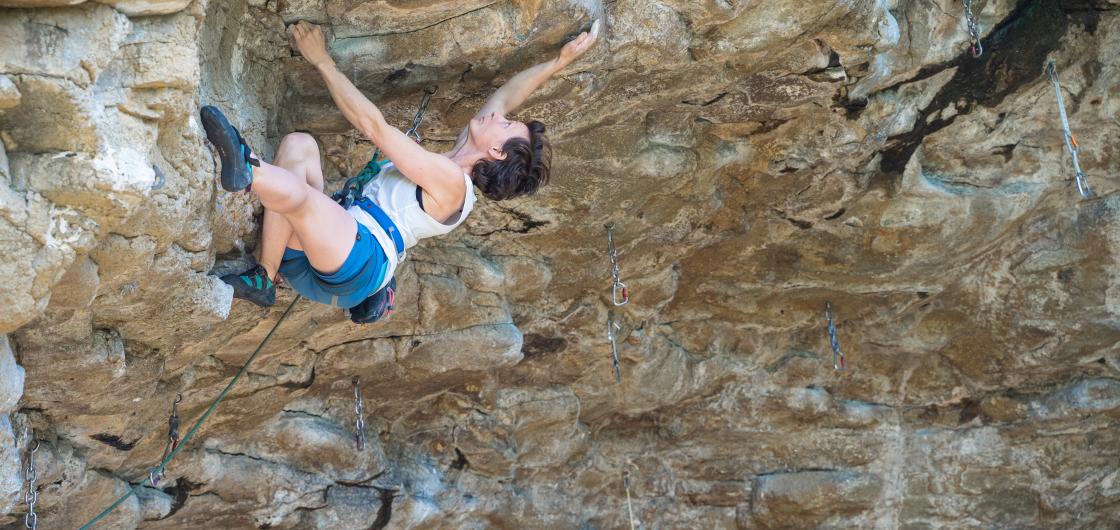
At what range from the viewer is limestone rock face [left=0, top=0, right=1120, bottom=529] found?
125 inches

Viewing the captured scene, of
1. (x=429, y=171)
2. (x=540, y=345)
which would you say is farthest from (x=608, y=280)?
(x=429, y=171)

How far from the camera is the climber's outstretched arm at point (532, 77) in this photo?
386 centimetres

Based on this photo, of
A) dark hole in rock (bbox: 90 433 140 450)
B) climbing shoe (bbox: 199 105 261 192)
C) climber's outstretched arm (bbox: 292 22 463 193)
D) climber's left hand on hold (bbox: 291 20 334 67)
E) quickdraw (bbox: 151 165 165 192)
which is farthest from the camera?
dark hole in rock (bbox: 90 433 140 450)

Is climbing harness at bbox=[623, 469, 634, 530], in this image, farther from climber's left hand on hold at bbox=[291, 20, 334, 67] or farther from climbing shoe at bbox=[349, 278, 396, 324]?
climber's left hand on hold at bbox=[291, 20, 334, 67]

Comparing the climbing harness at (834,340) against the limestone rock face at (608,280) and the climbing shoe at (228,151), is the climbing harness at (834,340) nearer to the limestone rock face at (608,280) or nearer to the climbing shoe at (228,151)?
the limestone rock face at (608,280)

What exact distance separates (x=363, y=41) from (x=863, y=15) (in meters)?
1.75

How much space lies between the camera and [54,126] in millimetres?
2754

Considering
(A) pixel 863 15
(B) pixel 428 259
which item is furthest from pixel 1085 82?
(B) pixel 428 259

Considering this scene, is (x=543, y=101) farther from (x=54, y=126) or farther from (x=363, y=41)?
(x=54, y=126)

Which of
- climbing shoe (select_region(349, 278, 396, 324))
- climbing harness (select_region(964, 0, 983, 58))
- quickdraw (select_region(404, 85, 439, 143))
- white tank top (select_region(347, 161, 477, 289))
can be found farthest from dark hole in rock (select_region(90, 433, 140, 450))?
climbing harness (select_region(964, 0, 983, 58))

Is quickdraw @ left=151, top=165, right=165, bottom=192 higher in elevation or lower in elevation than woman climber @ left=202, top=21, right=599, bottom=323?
lower

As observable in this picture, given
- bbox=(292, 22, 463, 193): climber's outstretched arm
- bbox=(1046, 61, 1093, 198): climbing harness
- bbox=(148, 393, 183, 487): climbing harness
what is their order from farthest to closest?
1. bbox=(1046, 61, 1093, 198): climbing harness
2. bbox=(148, 393, 183, 487): climbing harness
3. bbox=(292, 22, 463, 193): climber's outstretched arm

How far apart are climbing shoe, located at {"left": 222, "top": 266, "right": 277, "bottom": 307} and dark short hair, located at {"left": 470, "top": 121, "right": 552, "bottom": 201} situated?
0.72 meters

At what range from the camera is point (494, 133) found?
12.3ft
